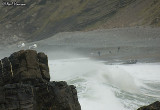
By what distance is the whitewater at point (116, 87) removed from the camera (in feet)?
66.5

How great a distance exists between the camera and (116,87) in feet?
84.6

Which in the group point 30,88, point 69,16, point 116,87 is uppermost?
point 69,16

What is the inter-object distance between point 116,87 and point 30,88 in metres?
14.5

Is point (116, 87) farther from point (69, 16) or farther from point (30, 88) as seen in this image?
point (69, 16)

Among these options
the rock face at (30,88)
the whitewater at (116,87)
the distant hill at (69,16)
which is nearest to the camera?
the rock face at (30,88)

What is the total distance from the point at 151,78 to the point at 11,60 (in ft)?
63.9

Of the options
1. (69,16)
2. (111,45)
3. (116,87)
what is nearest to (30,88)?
(116,87)

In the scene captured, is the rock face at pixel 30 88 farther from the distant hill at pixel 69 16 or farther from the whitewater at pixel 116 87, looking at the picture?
the distant hill at pixel 69 16

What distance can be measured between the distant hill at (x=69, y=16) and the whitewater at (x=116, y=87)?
33381 mm

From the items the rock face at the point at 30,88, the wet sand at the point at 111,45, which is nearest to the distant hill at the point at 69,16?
the wet sand at the point at 111,45

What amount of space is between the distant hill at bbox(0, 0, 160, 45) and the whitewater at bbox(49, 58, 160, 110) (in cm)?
3338

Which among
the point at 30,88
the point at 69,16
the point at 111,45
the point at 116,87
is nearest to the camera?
the point at 30,88

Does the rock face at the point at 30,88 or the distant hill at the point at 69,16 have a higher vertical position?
the distant hill at the point at 69,16

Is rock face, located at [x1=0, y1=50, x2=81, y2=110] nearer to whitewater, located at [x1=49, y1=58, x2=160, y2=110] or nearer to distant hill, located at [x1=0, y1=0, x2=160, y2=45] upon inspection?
whitewater, located at [x1=49, y1=58, x2=160, y2=110]
